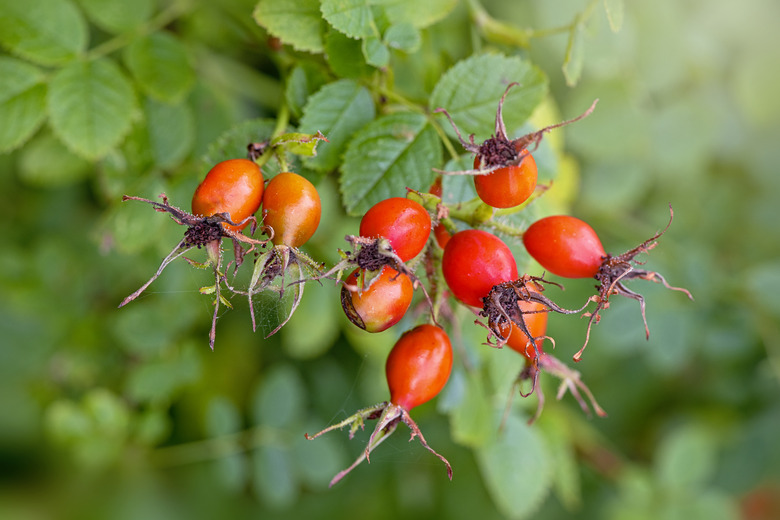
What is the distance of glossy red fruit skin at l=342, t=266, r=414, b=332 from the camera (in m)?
1.32

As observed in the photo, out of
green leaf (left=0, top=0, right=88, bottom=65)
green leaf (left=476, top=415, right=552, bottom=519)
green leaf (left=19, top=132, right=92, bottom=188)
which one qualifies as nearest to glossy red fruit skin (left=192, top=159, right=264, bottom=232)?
green leaf (left=0, top=0, right=88, bottom=65)

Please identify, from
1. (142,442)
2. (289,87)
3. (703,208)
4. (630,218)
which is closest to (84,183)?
Result: (142,442)

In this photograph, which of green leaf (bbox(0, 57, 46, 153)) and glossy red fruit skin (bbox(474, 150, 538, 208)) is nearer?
glossy red fruit skin (bbox(474, 150, 538, 208))

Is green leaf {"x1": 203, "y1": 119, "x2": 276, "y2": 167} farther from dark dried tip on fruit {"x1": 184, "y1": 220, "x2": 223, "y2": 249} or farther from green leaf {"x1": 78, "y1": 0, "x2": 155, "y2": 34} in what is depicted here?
green leaf {"x1": 78, "y1": 0, "x2": 155, "y2": 34}

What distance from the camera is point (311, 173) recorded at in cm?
174

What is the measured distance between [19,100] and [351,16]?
1222mm

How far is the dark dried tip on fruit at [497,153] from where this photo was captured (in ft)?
4.49

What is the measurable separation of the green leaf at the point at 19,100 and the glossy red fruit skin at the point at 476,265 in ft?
4.95

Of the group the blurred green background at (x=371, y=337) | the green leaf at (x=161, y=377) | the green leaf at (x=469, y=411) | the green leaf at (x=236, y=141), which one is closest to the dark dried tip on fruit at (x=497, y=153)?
the green leaf at (x=236, y=141)

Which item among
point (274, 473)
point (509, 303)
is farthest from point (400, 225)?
point (274, 473)

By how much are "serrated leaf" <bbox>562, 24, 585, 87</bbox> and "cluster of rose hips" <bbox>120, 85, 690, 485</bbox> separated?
61 cm

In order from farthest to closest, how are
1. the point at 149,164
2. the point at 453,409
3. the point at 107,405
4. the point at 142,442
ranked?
1. the point at 142,442
2. the point at 107,405
3. the point at 453,409
4. the point at 149,164

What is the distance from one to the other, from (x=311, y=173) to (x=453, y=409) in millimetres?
1195

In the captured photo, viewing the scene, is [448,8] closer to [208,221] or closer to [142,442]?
[208,221]
